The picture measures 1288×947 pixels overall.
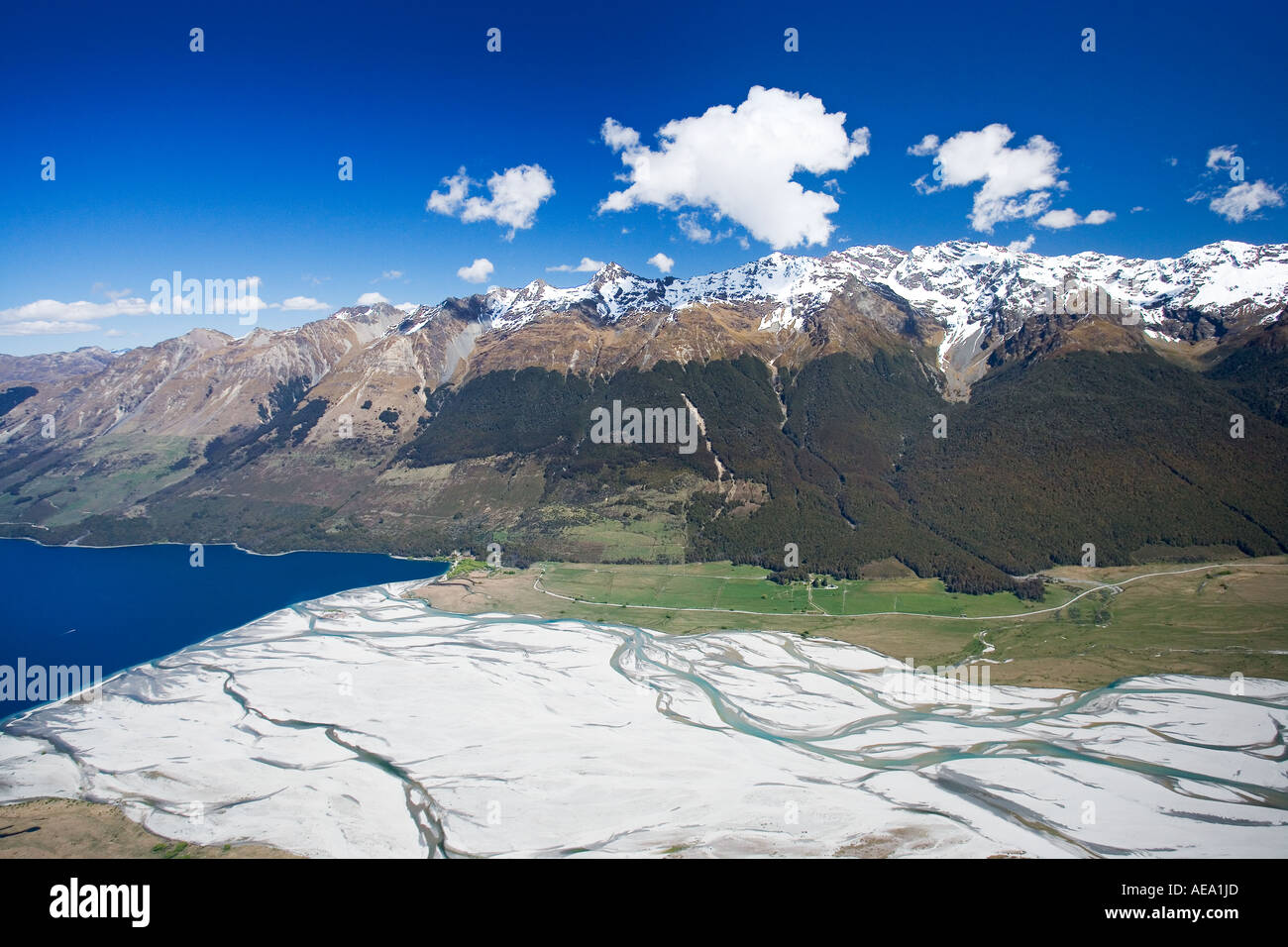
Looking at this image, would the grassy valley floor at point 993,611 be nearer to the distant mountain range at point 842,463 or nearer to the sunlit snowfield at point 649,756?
the sunlit snowfield at point 649,756

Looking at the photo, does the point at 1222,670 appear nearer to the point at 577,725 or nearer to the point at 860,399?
the point at 577,725

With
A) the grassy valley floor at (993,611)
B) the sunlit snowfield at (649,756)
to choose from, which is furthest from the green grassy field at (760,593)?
the sunlit snowfield at (649,756)

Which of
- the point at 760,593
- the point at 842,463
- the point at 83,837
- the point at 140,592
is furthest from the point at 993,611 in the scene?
the point at 140,592

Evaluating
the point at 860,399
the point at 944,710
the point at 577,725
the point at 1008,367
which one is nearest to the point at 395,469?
the point at 860,399

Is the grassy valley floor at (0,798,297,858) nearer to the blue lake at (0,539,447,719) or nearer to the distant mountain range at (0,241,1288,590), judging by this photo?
the blue lake at (0,539,447,719)

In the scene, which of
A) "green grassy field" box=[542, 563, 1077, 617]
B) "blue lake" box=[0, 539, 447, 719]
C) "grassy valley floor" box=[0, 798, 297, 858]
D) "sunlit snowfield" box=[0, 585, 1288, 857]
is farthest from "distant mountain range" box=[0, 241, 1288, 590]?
"grassy valley floor" box=[0, 798, 297, 858]
